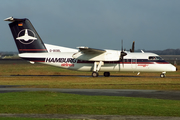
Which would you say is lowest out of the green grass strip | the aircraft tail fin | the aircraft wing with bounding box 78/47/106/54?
the green grass strip

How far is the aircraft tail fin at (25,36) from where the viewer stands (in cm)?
3338

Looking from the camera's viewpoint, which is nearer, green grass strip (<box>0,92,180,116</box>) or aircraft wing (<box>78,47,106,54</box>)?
green grass strip (<box>0,92,180,116</box>)

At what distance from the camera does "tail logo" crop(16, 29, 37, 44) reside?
3356 centimetres

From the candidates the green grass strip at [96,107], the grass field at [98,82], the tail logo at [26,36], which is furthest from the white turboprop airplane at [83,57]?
the green grass strip at [96,107]

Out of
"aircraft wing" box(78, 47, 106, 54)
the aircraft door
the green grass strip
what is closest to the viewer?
the green grass strip

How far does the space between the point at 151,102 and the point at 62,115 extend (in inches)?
221

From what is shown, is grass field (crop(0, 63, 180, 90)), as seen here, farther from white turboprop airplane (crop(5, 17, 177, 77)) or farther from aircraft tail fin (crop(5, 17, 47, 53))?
aircraft tail fin (crop(5, 17, 47, 53))

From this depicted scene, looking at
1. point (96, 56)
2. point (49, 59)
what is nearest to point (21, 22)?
point (49, 59)

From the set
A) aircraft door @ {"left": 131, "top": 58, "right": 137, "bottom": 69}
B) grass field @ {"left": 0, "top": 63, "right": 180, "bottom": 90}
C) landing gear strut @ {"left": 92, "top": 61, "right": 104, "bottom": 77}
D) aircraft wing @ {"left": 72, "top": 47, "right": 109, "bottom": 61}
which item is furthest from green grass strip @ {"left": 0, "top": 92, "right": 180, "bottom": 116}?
aircraft door @ {"left": 131, "top": 58, "right": 137, "bottom": 69}

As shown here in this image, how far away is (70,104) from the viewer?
45.4 ft

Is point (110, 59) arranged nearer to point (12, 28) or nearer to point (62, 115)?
point (12, 28)

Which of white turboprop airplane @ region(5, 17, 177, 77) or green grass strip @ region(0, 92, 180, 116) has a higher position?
white turboprop airplane @ region(5, 17, 177, 77)

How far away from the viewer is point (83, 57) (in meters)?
32.7

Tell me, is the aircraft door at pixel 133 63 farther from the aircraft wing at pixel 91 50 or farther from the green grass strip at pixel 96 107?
the green grass strip at pixel 96 107
